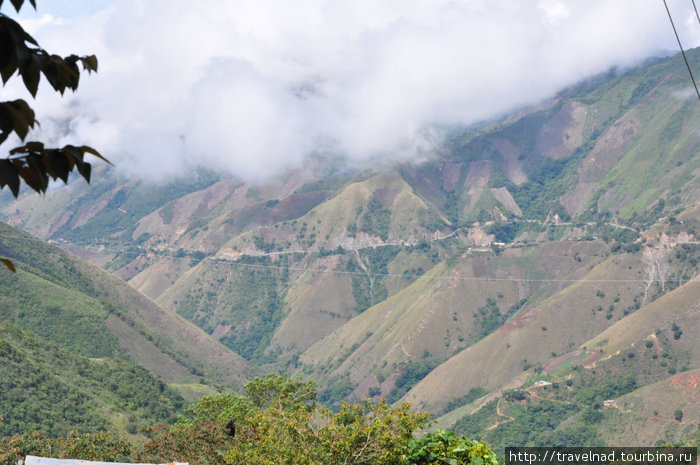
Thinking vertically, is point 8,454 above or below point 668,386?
above

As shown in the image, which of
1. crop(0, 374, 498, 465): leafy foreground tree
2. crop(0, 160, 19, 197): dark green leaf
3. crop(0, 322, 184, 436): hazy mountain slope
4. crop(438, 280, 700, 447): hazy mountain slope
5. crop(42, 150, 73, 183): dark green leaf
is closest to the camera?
crop(0, 160, 19, 197): dark green leaf

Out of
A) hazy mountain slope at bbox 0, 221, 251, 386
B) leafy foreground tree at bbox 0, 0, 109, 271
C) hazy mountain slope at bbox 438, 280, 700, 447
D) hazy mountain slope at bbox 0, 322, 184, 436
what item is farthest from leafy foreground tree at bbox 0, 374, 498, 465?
hazy mountain slope at bbox 438, 280, 700, 447

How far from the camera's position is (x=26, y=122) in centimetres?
496

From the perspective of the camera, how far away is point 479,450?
17281mm

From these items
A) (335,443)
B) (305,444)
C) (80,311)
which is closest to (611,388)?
(80,311)

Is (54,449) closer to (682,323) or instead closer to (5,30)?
(5,30)

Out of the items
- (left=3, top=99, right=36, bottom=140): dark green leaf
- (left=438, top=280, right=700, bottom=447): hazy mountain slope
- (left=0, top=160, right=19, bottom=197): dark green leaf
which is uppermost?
(left=3, top=99, right=36, bottom=140): dark green leaf

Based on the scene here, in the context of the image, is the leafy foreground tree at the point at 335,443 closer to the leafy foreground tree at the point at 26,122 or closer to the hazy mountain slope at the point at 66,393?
the leafy foreground tree at the point at 26,122

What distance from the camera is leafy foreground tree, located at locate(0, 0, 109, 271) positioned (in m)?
4.93

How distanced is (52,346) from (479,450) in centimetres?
11269

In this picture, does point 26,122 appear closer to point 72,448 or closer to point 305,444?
point 305,444

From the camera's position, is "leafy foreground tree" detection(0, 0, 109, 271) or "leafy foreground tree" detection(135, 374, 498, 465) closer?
"leafy foreground tree" detection(0, 0, 109, 271)

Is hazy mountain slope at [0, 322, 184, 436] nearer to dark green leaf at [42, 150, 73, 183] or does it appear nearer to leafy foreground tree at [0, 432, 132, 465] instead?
leafy foreground tree at [0, 432, 132, 465]

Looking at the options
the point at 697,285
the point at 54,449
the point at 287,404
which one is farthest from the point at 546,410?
the point at 54,449
